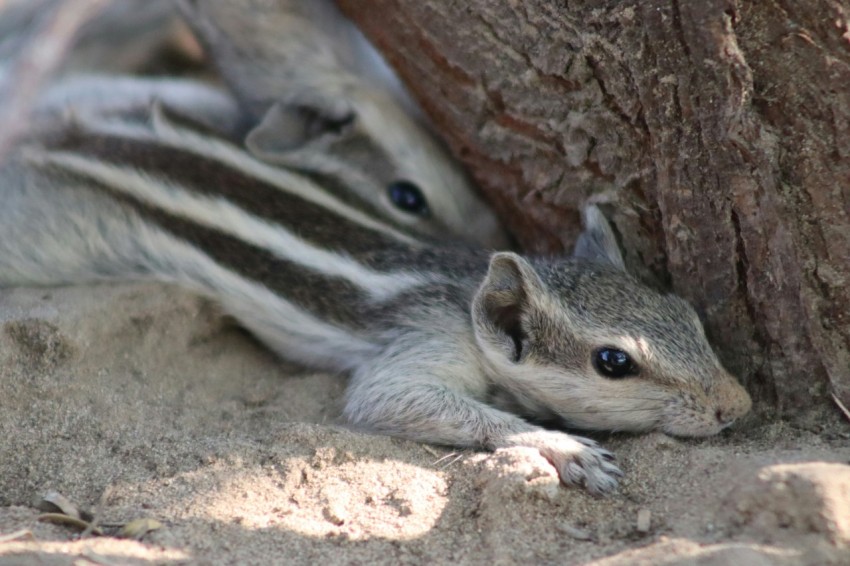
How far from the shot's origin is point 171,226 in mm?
5277

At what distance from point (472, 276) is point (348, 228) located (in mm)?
735

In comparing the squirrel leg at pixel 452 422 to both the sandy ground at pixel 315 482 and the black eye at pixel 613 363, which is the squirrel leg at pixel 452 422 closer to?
the sandy ground at pixel 315 482

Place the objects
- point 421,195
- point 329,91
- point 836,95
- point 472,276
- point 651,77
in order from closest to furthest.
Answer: point 836,95
point 651,77
point 472,276
point 421,195
point 329,91

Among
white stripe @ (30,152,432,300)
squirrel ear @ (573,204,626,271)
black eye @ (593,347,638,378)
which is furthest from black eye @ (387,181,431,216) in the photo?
black eye @ (593,347,638,378)

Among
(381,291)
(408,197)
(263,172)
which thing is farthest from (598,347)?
(263,172)

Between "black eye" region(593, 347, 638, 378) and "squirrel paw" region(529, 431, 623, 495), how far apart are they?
339 mm

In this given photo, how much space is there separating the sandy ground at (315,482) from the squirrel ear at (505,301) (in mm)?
625

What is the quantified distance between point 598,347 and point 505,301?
50 cm

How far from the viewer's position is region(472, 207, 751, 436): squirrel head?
4.18 m

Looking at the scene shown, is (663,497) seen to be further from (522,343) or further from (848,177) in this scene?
(848,177)

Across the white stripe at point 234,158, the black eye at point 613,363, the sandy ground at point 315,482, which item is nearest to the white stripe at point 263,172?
the white stripe at point 234,158

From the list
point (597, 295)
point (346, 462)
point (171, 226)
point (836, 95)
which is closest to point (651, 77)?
point (836, 95)

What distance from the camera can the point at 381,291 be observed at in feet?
16.7

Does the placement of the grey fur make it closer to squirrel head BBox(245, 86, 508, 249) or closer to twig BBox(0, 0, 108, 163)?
squirrel head BBox(245, 86, 508, 249)
